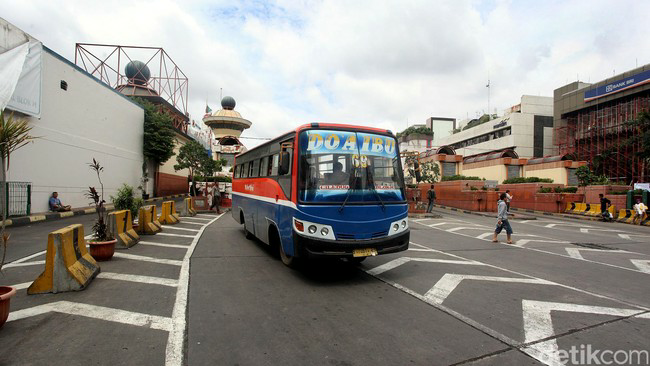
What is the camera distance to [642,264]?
346 inches

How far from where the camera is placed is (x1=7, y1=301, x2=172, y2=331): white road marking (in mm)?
4445

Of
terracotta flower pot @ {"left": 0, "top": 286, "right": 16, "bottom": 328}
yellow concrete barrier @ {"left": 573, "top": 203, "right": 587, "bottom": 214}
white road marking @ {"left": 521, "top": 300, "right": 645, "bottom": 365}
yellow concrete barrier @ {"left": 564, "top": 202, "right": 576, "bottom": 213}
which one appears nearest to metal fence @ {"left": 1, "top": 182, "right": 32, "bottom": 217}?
terracotta flower pot @ {"left": 0, "top": 286, "right": 16, "bottom": 328}

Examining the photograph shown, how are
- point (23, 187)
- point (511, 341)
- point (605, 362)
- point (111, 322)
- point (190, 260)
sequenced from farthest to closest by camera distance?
point (23, 187) < point (190, 260) < point (111, 322) < point (511, 341) < point (605, 362)

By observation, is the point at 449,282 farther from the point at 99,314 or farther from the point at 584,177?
the point at 584,177

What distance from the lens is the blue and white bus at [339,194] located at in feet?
20.3

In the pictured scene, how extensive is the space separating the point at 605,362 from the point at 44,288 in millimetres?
7555

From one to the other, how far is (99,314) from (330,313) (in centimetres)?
312

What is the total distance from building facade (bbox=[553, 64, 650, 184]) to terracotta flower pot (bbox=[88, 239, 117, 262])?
41.3 metres

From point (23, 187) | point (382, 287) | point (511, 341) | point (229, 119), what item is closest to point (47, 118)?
point (23, 187)

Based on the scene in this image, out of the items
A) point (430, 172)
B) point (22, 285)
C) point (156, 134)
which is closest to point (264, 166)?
point (22, 285)

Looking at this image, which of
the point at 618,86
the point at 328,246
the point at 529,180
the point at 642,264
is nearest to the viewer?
the point at 328,246

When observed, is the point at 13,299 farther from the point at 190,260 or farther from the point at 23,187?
the point at 23,187

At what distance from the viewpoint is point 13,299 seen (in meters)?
5.19

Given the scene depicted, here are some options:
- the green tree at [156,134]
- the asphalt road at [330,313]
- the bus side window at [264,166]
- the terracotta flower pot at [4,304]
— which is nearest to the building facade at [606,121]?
the asphalt road at [330,313]
